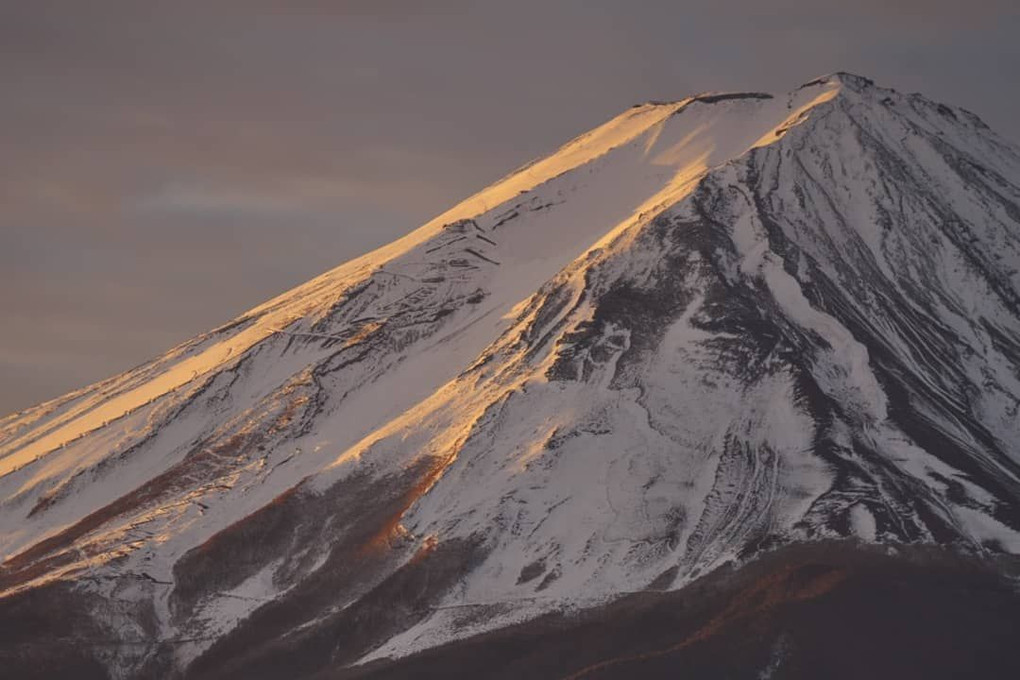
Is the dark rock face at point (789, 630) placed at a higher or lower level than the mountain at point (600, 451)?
lower

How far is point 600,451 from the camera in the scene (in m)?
150

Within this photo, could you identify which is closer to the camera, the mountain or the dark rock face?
the dark rock face

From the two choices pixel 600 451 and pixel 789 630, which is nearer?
pixel 789 630

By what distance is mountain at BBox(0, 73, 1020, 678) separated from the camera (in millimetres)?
134500

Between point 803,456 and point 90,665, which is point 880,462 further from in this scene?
point 90,665

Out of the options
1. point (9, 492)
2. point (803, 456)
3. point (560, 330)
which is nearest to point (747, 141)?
point (560, 330)

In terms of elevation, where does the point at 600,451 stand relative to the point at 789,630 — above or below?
above

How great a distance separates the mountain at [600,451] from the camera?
134500 mm

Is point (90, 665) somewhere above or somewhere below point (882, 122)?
below

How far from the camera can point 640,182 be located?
625 ft

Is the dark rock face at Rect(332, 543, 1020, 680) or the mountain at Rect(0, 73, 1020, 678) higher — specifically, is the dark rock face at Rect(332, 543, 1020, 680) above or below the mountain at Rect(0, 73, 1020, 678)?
below

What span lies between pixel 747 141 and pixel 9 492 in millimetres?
60686

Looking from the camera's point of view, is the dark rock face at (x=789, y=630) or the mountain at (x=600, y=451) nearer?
the dark rock face at (x=789, y=630)

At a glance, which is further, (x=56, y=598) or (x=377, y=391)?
(x=377, y=391)
